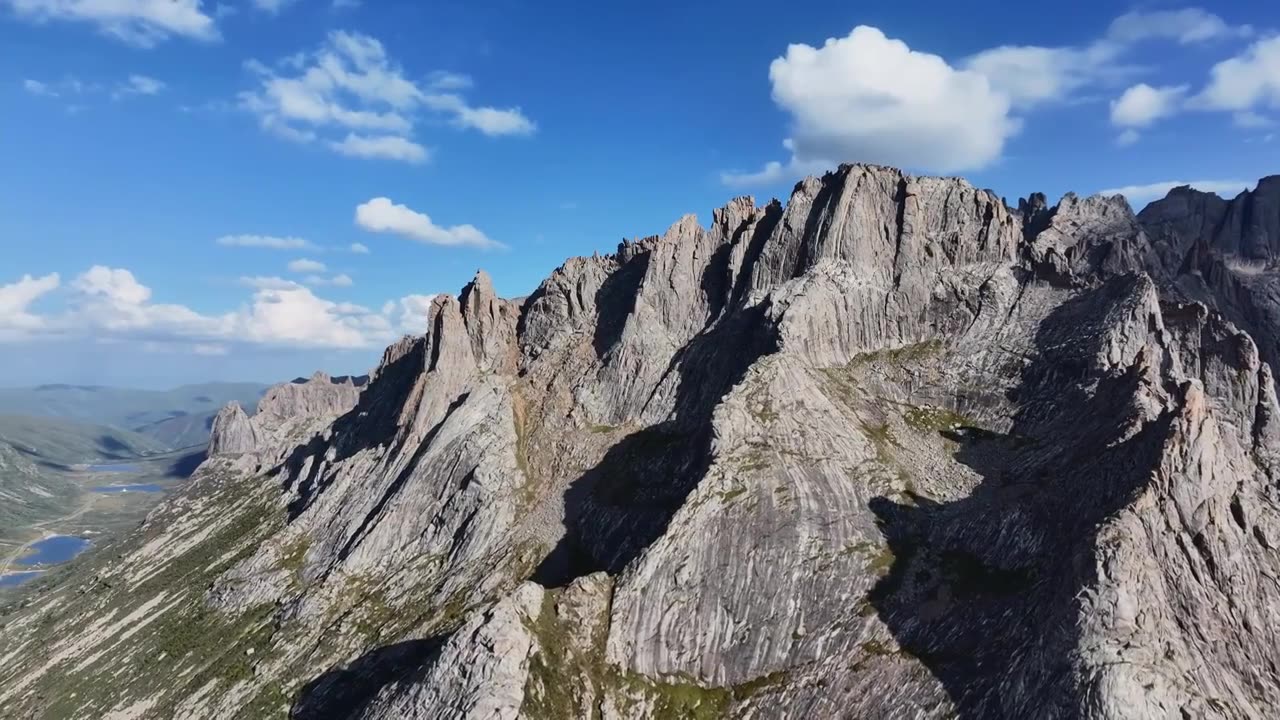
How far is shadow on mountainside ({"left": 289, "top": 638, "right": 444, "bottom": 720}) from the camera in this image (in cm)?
9912

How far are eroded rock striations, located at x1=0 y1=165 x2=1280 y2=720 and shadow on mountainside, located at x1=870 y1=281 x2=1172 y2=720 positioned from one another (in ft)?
1.31

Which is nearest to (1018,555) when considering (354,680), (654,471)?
(654,471)

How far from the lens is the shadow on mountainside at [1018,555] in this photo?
208 ft

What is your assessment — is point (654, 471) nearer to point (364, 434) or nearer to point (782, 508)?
point (782, 508)

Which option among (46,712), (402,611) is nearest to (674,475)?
(402,611)

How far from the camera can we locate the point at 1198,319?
115812 millimetres

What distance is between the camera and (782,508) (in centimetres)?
9075

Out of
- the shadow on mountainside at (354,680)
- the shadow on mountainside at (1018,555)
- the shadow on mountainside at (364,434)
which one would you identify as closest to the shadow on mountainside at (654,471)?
the shadow on mountainside at (354,680)

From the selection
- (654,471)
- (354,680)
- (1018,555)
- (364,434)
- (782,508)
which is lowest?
(354,680)

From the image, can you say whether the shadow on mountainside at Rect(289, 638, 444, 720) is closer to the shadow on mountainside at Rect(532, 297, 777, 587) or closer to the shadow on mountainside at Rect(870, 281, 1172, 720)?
Answer: the shadow on mountainside at Rect(532, 297, 777, 587)

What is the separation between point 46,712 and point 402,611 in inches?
3070

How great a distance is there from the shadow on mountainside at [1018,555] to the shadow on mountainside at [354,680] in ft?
215

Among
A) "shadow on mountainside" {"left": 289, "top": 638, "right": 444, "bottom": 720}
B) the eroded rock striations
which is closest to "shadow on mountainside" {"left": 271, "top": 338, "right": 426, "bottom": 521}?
the eroded rock striations

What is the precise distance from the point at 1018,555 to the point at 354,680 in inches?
3720
